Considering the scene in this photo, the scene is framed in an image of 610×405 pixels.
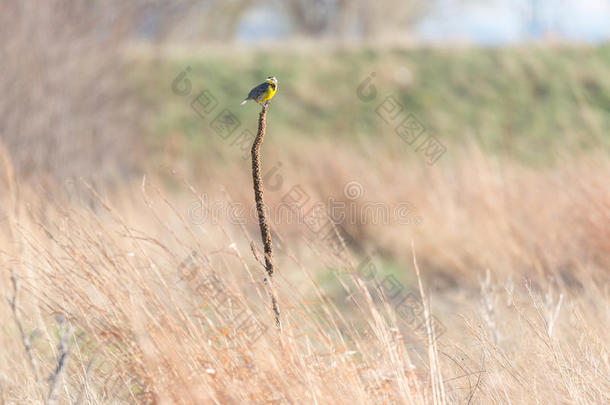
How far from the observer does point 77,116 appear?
4965 millimetres

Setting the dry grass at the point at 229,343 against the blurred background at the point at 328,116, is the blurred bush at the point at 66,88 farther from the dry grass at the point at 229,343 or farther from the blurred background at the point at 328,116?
the dry grass at the point at 229,343

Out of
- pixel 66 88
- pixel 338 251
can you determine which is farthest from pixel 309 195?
pixel 338 251

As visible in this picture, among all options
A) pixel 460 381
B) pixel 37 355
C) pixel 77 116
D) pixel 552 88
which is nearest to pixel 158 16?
pixel 77 116

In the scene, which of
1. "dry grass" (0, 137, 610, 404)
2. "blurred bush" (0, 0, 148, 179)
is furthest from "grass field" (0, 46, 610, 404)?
"blurred bush" (0, 0, 148, 179)

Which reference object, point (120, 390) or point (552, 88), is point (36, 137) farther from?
point (552, 88)

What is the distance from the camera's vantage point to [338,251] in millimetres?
1620

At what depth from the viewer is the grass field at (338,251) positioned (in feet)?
4.99

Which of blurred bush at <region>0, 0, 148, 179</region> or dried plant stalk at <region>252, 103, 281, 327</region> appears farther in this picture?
blurred bush at <region>0, 0, 148, 179</region>

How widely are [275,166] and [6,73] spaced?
2375 mm

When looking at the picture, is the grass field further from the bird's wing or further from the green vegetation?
the bird's wing

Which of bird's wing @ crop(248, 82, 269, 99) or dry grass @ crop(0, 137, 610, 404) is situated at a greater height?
bird's wing @ crop(248, 82, 269, 99)

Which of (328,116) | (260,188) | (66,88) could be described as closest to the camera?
(260,188)

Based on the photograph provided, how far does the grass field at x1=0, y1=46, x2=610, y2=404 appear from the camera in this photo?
4.99 feet

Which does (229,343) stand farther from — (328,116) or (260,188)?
(328,116)
